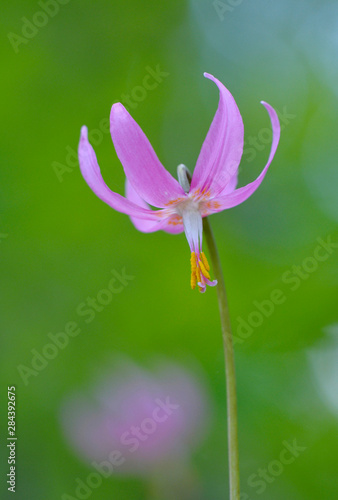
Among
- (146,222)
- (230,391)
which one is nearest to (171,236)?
(146,222)

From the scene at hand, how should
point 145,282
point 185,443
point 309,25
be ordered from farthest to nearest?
1. point 309,25
2. point 145,282
3. point 185,443

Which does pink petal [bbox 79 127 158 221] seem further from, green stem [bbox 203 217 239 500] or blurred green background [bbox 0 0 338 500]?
blurred green background [bbox 0 0 338 500]

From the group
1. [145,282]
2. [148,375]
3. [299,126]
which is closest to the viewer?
[148,375]

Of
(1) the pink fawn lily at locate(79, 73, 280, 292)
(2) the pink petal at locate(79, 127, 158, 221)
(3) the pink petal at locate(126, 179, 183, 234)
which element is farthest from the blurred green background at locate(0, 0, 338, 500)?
(2) the pink petal at locate(79, 127, 158, 221)

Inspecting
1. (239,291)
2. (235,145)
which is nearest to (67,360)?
(239,291)

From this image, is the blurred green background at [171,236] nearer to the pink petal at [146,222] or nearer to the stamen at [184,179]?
the pink petal at [146,222]

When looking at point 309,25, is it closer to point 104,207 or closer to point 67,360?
point 104,207

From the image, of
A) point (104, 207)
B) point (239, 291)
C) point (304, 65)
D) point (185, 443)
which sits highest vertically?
point (304, 65)
